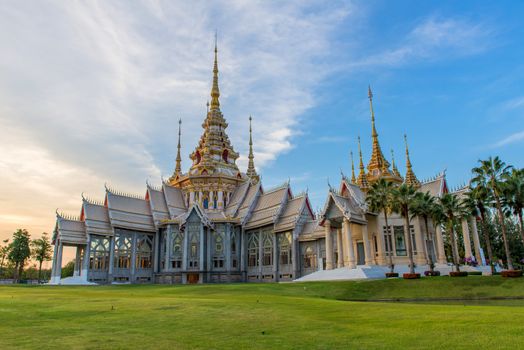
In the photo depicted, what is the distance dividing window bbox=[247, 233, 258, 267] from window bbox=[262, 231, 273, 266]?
63.4 inches

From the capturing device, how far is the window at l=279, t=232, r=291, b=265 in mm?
45125

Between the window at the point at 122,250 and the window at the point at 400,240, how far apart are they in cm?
3217

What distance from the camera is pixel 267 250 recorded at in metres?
48.1

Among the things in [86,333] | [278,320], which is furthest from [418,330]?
[86,333]

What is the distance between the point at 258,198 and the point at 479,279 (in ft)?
105

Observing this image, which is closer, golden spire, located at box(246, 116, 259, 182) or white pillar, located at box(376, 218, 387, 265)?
white pillar, located at box(376, 218, 387, 265)

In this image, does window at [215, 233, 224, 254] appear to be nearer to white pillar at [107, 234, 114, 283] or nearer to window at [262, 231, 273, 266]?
window at [262, 231, 273, 266]

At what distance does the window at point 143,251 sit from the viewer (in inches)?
1970

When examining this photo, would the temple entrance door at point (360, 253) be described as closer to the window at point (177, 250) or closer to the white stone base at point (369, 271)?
the white stone base at point (369, 271)

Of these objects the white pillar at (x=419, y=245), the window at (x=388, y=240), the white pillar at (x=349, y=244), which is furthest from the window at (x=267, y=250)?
the white pillar at (x=419, y=245)

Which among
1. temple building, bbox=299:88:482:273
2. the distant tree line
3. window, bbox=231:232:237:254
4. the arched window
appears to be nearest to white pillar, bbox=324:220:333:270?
temple building, bbox=299:88:482:273

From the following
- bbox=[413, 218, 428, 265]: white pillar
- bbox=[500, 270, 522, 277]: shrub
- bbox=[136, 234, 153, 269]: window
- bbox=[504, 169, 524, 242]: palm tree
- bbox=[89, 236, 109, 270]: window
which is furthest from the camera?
bbox=[136, 234, 153, 269]: window

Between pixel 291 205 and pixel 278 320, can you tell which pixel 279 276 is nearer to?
pixel 291 205

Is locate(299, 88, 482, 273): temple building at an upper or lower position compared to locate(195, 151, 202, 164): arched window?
lower
